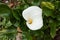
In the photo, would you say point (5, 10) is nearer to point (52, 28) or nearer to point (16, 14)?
point (16, 14)

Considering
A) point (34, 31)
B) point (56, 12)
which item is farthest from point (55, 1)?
point (34, 31)

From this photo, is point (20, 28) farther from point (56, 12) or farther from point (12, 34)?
point (56, 12)

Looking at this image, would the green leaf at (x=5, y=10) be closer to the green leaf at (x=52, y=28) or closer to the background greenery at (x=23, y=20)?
the background greenery at (x=23, y=20)

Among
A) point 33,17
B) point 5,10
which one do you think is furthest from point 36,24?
point 5,10

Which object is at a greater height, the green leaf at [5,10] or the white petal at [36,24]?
the green leaf at [5,10]

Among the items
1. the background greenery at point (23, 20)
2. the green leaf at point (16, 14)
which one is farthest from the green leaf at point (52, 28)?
the green leaf at point (16, 14)

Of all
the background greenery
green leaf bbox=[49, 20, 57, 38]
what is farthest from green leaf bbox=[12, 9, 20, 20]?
green leaf bbox=[49, 20, 57, 38]
